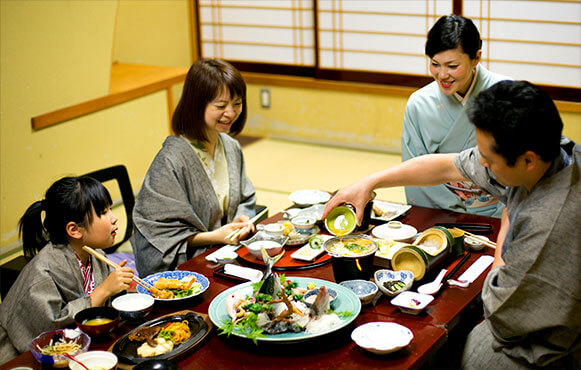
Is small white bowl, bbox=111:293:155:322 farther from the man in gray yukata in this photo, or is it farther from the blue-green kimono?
the blue-green kimono

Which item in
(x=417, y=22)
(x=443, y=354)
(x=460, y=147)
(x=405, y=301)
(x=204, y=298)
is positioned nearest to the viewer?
(x=405, y=301)

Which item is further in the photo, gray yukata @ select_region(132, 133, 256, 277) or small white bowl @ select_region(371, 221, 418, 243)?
gray yukata @ select_region(132, 133, 256, 277)

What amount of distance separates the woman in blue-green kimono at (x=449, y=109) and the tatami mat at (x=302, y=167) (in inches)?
67.1

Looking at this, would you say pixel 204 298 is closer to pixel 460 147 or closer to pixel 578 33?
pixel 460 147

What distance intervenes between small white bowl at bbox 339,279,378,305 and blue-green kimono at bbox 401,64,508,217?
1.18 metres

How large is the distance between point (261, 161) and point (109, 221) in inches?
149

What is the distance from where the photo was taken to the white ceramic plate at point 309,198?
3.34 metres

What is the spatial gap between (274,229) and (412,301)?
0.84m

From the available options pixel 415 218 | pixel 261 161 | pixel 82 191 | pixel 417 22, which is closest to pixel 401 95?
pixel 417 22

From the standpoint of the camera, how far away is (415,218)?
10.3ft

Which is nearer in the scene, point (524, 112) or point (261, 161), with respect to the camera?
point (524, 112)

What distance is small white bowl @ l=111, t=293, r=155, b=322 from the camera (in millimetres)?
2232

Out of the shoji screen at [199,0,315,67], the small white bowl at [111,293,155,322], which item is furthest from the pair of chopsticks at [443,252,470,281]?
the shoji screen at [199,0,315,67]

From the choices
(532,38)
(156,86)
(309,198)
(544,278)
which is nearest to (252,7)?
(156,86)
